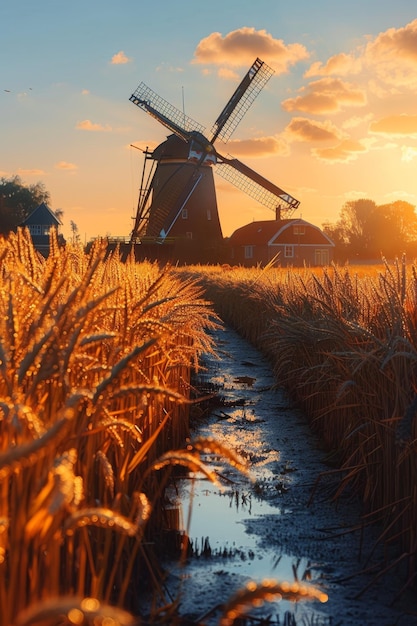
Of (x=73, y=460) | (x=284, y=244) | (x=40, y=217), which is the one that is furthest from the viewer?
(x=40, y=217)

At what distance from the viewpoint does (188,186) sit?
4562cm

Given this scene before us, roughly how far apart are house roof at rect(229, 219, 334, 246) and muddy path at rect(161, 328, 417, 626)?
4460 cm

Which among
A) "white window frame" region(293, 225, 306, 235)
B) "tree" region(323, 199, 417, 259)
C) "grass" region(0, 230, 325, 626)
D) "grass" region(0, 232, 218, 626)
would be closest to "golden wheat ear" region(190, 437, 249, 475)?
"grass" region(0, 230, 325, 626)

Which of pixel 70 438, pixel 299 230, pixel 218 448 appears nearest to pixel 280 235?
pixel 299 230

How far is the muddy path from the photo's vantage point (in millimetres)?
3729

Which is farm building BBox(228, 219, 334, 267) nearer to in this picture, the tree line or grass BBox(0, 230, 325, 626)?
the tree line

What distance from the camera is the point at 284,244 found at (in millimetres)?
52438

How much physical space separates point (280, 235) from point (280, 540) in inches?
1896

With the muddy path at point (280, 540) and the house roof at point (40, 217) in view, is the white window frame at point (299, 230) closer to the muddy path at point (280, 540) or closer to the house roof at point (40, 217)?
the house roof at point (40, 217)

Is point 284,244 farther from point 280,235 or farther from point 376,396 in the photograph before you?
point 376,396

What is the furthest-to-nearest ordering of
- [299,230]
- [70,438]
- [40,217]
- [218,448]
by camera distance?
[40,217], [299,230], [70,438], [218,448]

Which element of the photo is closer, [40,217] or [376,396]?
[376,396]

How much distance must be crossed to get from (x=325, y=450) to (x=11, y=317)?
504cm

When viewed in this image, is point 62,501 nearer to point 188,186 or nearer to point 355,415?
point 355,415
